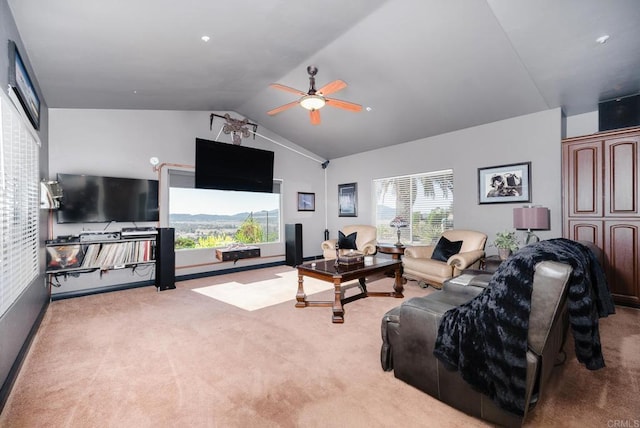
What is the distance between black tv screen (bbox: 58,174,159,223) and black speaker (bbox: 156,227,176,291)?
455mm

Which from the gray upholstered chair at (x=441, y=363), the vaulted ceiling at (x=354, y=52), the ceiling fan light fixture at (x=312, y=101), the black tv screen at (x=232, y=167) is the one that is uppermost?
the vaulted ceiling at (x=354, y=52)

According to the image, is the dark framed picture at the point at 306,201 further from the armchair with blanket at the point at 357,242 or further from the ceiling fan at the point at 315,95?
the ceiling fan at the point at 315,95

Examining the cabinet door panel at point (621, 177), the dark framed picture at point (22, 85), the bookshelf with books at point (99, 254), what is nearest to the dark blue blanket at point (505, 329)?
the cabinet door panel at point (621, 177)

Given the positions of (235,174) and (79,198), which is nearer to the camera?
(79,198)

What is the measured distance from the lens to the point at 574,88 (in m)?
3.48

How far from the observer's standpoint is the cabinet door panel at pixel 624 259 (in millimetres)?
3422

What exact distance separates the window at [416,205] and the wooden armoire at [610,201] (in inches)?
68.6

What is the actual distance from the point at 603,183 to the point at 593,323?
2.88 m

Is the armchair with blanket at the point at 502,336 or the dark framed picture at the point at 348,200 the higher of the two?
the dark framed picture at the point at 348,200

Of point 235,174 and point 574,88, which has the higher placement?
point 574,88

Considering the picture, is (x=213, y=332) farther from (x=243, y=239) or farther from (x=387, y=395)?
(x=243, y=239)

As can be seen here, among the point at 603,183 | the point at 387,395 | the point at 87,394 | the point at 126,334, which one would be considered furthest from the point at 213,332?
the point at 603,183

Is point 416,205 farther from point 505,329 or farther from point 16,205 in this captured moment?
point 16,205

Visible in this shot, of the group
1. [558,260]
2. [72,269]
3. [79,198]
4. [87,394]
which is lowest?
[87,394]
